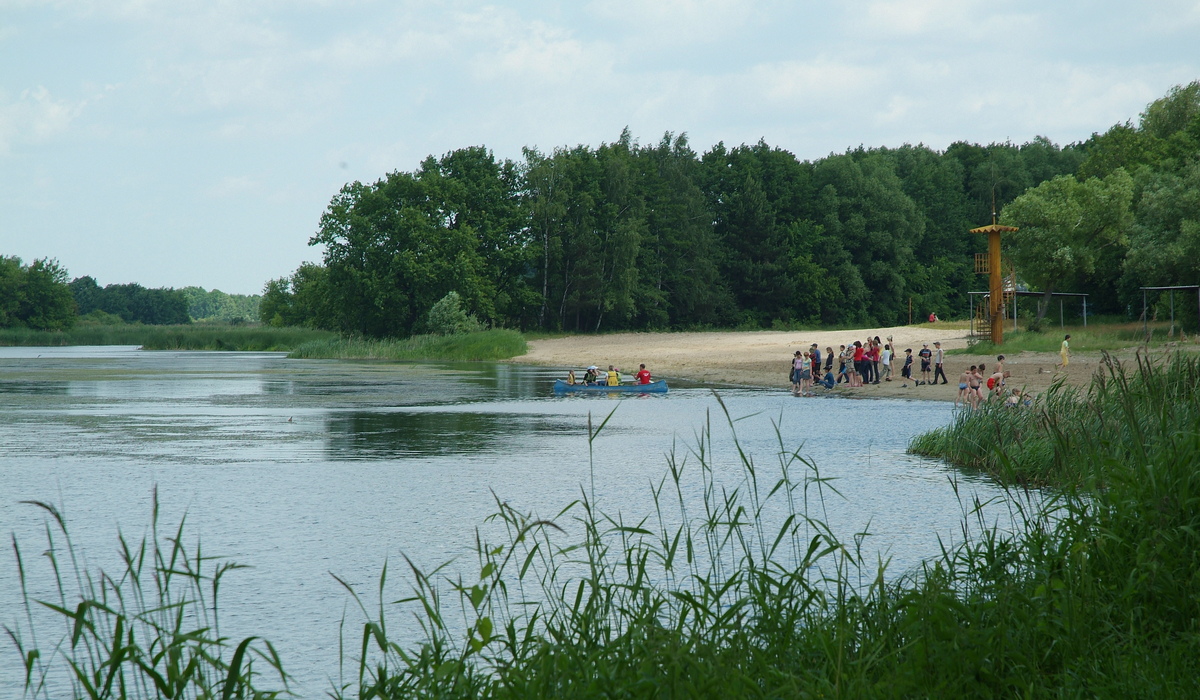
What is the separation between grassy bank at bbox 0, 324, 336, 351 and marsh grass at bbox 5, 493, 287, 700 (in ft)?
238

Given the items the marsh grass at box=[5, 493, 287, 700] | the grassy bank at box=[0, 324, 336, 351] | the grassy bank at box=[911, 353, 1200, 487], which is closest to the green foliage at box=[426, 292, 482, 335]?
the grassy bank at box=[0, 324, 336, 351]

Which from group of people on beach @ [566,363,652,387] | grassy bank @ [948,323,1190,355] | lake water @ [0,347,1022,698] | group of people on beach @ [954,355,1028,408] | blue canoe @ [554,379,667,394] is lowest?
lake water @ [0,347,1022,698]

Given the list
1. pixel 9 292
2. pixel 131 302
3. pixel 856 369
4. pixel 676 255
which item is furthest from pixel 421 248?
pixel 131 302

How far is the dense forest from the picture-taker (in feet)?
186

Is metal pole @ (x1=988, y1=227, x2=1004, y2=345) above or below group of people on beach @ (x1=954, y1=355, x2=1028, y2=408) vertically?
above

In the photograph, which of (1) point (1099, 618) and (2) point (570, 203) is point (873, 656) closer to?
(1) point (1099, 618)

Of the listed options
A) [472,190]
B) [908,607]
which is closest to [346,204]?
[472,190]

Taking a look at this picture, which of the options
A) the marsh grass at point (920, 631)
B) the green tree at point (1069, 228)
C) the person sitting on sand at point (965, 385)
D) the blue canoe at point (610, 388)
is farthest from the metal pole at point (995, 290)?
the marsh grass at point (920, 631)

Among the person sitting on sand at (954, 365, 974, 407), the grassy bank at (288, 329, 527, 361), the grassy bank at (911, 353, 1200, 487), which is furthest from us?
the grassy bank at (288, 329, 527, 361)

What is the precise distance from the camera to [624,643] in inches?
186

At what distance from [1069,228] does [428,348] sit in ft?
125

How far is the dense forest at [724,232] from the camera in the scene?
5678 cm

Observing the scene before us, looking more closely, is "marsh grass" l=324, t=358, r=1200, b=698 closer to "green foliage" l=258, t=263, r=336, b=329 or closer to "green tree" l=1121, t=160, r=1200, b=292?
"green tree" l=1121, t=160, r=1200, b=292

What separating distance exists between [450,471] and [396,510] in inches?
140
